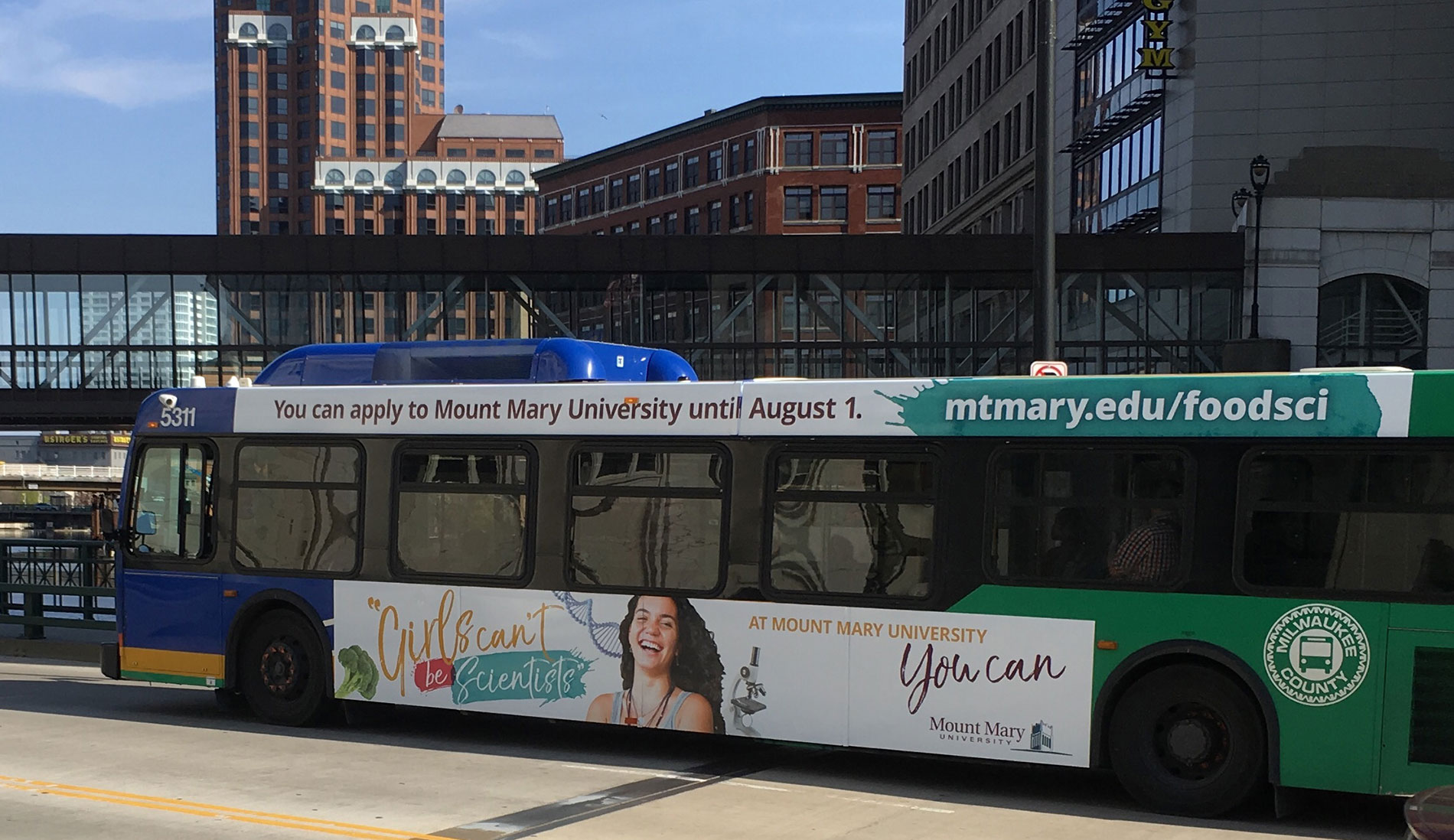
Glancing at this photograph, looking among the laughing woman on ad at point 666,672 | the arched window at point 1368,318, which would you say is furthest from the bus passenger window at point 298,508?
the arched window at point 1368,318

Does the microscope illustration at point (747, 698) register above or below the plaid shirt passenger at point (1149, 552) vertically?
below

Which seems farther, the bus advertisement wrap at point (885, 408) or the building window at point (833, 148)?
the building window at point (833, 148)

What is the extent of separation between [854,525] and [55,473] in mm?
117243

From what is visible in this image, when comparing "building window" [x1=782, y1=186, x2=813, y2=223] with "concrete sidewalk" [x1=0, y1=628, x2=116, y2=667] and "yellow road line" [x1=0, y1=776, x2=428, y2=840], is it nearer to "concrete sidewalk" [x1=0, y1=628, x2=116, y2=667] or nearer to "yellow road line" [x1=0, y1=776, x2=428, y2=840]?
"concrete sidewalk" [x1=0, y1=628, x2=116, y2=667]

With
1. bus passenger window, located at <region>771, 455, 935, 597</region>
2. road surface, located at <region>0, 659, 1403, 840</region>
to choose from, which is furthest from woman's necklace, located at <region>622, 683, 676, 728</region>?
bus passenger window, located at <region>771, 455, 935, 597</region>

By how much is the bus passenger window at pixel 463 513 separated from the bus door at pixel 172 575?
2.15 metres

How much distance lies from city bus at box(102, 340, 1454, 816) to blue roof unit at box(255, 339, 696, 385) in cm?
3

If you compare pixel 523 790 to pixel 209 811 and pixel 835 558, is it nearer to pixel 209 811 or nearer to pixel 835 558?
pixel 209 811

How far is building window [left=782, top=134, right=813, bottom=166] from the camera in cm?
10031

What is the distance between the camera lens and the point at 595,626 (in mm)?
A: 11875

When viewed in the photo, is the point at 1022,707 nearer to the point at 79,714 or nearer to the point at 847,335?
the point at 79,714

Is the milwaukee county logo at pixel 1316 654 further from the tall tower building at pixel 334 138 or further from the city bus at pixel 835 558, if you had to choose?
the tall tower building at pixel 334 138

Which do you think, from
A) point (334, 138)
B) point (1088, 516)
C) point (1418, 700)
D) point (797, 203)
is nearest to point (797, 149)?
point (797, 203)

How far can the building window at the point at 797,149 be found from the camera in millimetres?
100312
